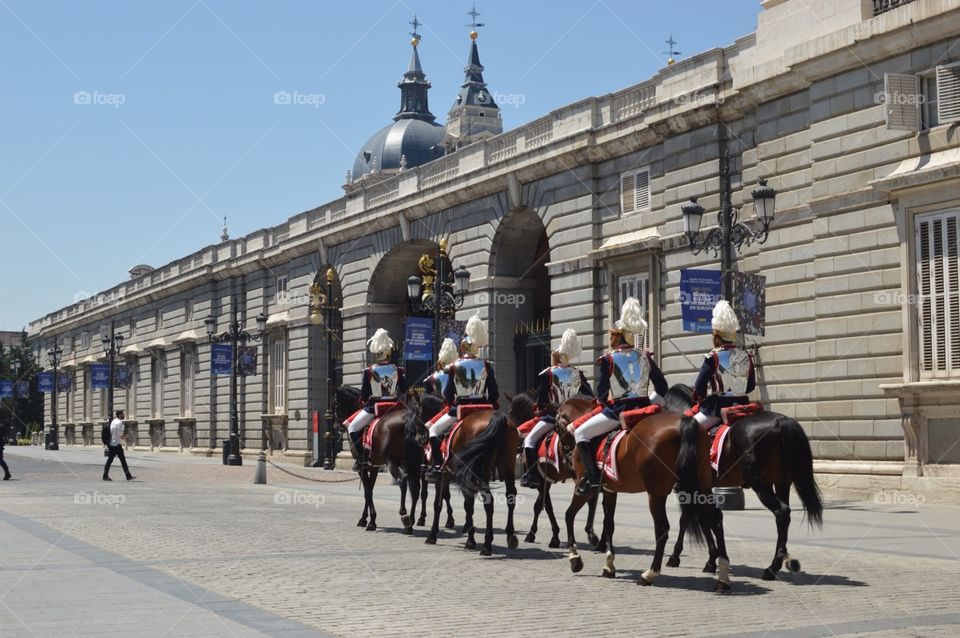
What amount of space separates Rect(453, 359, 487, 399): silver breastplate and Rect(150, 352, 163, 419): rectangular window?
55099 mm

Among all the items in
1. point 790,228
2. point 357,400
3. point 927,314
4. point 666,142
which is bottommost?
point 357,400

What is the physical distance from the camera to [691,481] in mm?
11000

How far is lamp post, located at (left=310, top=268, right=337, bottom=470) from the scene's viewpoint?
43031 millimetres

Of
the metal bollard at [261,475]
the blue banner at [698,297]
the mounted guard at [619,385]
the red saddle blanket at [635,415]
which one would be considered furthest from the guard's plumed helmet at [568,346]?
the metal bollard at [261,475]

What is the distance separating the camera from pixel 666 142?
29.8m

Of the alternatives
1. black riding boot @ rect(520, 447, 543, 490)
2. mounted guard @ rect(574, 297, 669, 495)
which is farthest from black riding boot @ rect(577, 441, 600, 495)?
black riding boot @ rect(520, 447, 543, 490)

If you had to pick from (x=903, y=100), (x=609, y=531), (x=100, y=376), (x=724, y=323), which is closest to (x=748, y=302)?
(x=903, y=100)

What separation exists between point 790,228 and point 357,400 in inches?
431

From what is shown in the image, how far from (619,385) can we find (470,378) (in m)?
3.78

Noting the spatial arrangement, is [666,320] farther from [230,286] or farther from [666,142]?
[230,286]

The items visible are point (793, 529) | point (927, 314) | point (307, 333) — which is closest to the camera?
point (793, 529)

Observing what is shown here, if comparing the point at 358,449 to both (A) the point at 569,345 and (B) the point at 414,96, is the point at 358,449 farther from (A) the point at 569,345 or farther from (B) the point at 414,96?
(B) the point at 414,96

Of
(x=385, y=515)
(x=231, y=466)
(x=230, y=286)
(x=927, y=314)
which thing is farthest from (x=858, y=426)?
(x=230, y=286)

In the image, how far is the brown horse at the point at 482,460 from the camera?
1425cm
